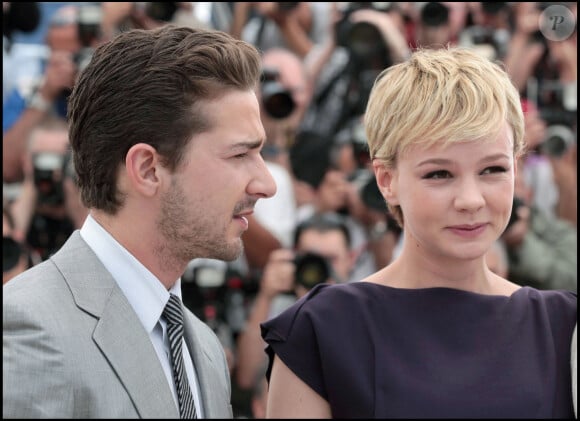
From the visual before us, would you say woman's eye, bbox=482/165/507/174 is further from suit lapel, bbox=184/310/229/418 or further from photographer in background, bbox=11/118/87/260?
photographer in background, bbox=11/118/87/260

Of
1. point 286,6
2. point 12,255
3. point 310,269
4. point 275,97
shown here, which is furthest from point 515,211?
point 12,255

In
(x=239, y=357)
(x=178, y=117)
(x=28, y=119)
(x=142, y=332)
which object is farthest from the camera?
(x=28, y=119)

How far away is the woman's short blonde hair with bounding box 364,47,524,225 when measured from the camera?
177 cm

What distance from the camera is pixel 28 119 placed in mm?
3936

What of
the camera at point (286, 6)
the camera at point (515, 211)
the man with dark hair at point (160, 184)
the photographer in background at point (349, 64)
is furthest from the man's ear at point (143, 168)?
the camera at point (286, 6)

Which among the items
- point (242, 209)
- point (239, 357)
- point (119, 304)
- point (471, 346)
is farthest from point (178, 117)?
point (239, 357)

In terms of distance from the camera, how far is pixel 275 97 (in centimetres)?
427

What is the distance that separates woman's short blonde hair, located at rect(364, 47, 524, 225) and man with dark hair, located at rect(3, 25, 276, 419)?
0.24 meters

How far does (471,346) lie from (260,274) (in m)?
2.14

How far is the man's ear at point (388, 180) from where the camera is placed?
1.87 m

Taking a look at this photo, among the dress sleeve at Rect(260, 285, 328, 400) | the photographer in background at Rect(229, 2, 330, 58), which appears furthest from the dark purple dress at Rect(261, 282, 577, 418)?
the photographer in background at Rect(229, 2, 330, 58)

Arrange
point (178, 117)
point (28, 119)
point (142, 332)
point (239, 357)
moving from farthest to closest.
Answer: point (28, 119), point (239, 357), point (178, 117), point (142, 332)

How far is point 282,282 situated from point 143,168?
183 centimetres

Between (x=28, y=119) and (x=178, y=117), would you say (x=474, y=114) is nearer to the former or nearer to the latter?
(x=178, y=117)
